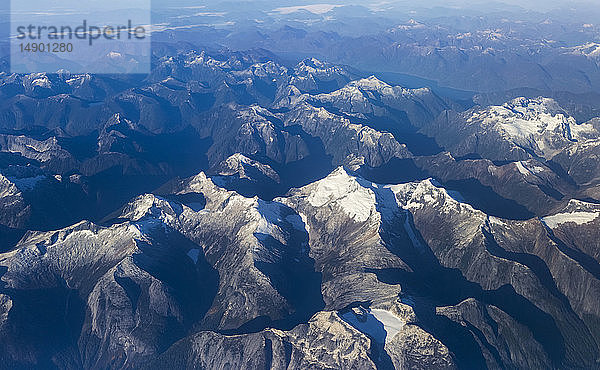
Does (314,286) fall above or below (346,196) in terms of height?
below

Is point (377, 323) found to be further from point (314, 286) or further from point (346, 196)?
point (346, 196)

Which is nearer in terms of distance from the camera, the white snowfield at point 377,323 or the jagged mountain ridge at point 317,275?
the white snowfield at point 377,323

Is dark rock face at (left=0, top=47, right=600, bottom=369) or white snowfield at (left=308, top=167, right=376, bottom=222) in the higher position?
white snowfield at (left=308, top=167, right=376, bottom=222)

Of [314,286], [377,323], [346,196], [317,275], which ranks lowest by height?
[314,286]

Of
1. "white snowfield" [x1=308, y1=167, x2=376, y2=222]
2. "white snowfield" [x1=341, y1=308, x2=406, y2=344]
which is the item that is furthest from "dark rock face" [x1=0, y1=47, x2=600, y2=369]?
"white snowfield" [x1=308, y1=167, x2=376, y2=222]

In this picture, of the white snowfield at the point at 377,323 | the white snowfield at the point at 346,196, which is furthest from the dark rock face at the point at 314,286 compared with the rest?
the white snowfield at the point at 346,196

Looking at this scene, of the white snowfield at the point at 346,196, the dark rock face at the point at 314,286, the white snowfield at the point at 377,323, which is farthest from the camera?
the white snowfield at the point at 346,196

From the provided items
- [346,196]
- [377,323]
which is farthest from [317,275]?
[377,323]

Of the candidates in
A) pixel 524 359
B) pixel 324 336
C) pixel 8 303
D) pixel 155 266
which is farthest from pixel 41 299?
pixel 524 359

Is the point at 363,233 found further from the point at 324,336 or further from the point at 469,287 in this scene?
the point at 324,336

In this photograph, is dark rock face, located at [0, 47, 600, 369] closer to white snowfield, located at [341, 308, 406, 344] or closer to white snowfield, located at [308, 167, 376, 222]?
white snowfield, located at [341, 308, 406, 344]

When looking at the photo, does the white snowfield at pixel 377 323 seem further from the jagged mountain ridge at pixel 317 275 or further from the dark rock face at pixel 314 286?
the jagged mountain ridge at pixel 317 275
